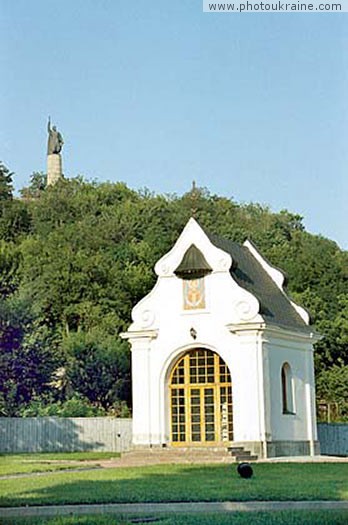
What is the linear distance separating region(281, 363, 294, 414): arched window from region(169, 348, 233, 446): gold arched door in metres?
2.45

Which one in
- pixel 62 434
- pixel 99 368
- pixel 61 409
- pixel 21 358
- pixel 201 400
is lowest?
pixel 62 434

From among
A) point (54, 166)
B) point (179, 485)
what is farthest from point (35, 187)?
point (179, 485)

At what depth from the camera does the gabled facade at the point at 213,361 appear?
113ft

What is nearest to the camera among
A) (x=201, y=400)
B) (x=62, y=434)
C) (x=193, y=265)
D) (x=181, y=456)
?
(x=181, y=456)

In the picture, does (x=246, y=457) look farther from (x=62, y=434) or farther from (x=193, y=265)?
(x=62, y=434)

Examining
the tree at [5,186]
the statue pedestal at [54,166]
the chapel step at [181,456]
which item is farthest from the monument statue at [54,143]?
the chapel step at [181,456]

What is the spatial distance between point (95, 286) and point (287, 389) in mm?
23844

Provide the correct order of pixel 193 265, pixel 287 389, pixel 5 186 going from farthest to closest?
pixel 5 186 → pixel 287 389 → pixel 193 265

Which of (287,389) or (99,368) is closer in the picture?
(287,389)

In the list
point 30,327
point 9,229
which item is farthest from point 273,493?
point 9,229

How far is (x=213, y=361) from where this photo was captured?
35.7 meters

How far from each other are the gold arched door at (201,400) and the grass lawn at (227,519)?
19.1 meters

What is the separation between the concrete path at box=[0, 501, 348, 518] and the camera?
16641 millimetres

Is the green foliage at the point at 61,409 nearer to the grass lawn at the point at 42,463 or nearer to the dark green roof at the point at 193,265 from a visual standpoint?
the grass lawn at the point at 42,463
